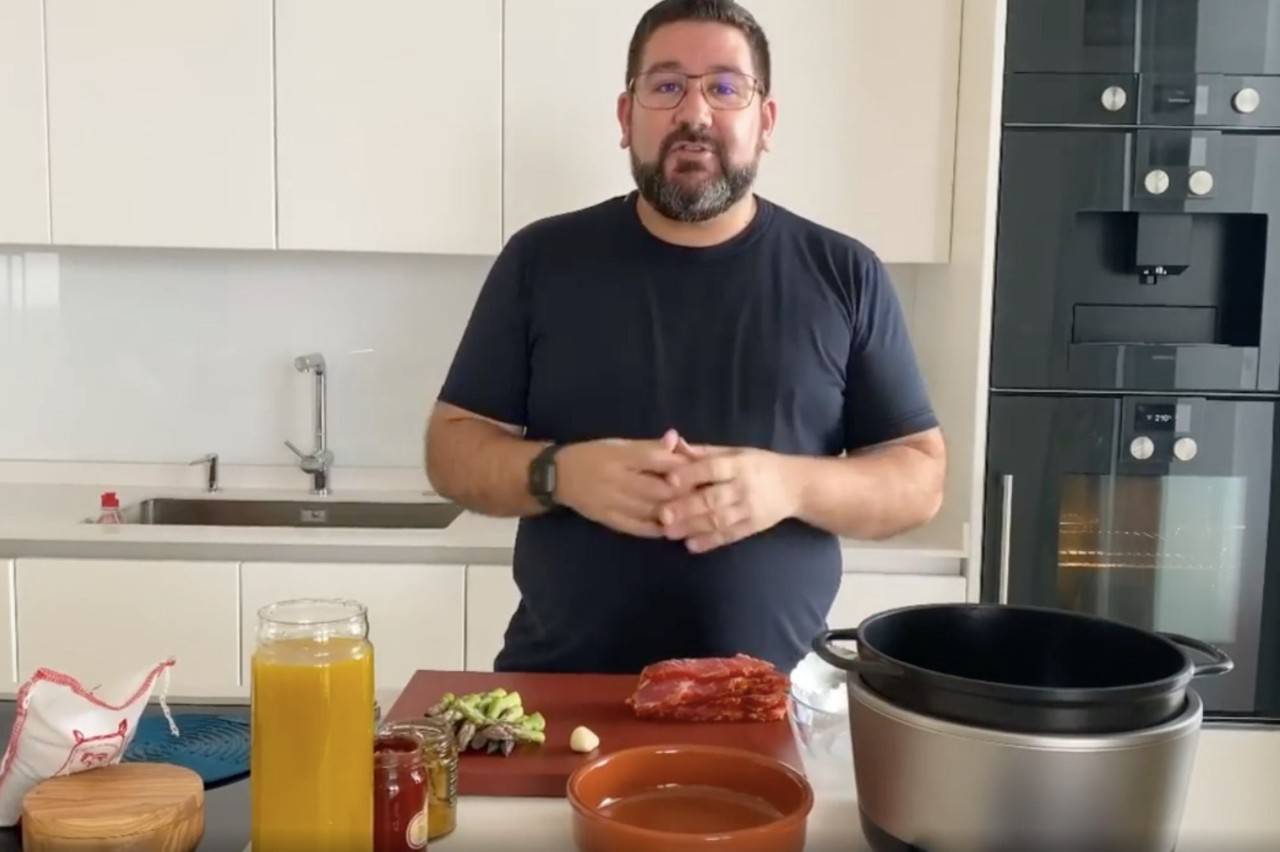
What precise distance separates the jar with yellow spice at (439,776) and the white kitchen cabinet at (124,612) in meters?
1.45

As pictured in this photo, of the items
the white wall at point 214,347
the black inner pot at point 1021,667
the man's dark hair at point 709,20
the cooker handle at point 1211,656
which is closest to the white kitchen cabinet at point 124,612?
the white wall at point 214,347

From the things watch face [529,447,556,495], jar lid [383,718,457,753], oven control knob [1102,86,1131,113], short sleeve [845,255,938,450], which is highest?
oven control knob [1102,86,1131,113]

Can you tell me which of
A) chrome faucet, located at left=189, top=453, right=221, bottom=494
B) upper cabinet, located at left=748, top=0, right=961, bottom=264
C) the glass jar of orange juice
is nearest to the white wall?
chrome faucet, located at left=189, top=453, right=221, bottom=494

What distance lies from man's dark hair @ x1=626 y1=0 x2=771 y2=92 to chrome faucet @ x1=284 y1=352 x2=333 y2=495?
143 cm

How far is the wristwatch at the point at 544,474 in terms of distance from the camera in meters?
1.44

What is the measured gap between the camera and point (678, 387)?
1552mm

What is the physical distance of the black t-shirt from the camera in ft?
4.96

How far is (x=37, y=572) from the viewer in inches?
90.2

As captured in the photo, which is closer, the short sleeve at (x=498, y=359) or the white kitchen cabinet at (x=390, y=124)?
the short sleeve at (x=498, y=359)

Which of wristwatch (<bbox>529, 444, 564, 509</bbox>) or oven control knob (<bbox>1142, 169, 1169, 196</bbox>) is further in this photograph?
oven control knob (<bbox>1142, 169, 1169, 196</bbox>)

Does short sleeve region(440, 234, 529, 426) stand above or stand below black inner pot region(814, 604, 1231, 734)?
above

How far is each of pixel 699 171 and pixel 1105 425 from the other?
1.20 m

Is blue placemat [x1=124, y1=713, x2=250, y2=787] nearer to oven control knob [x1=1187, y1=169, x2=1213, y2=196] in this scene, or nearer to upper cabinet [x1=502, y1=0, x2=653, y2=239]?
upper cabinet [x1=502, y1=0, x2=653, y2=239]

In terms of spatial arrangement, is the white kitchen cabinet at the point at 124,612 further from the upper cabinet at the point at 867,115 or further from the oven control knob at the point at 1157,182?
the oven control knob at the point at 1157,182
